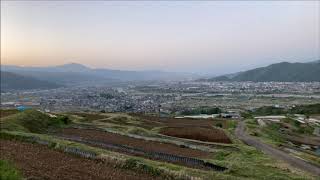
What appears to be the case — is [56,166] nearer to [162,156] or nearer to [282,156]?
[162,156]

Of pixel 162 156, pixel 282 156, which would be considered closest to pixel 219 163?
pixel 162 156

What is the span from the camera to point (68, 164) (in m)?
27.2

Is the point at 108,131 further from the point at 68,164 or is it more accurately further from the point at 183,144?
the point at 68,164

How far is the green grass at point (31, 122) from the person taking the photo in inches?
1898

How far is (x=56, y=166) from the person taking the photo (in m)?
26.0

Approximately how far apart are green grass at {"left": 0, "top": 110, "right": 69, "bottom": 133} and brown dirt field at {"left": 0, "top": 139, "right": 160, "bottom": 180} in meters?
15.4

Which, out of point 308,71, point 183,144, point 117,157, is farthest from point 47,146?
point 308,71

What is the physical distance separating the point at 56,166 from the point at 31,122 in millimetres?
29299

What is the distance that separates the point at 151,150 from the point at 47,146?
9.55m

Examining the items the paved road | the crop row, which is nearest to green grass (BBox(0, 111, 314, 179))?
the crop row

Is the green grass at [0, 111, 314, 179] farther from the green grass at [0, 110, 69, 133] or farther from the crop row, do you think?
the green grass at [0, 110, 69, 133]

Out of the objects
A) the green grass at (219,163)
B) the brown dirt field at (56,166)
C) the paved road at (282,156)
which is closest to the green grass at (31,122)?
the green grass at (219,163)

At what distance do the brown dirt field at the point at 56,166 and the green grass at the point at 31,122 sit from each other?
50.6 ft

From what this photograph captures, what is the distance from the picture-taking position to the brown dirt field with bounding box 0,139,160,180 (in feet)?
75.3
